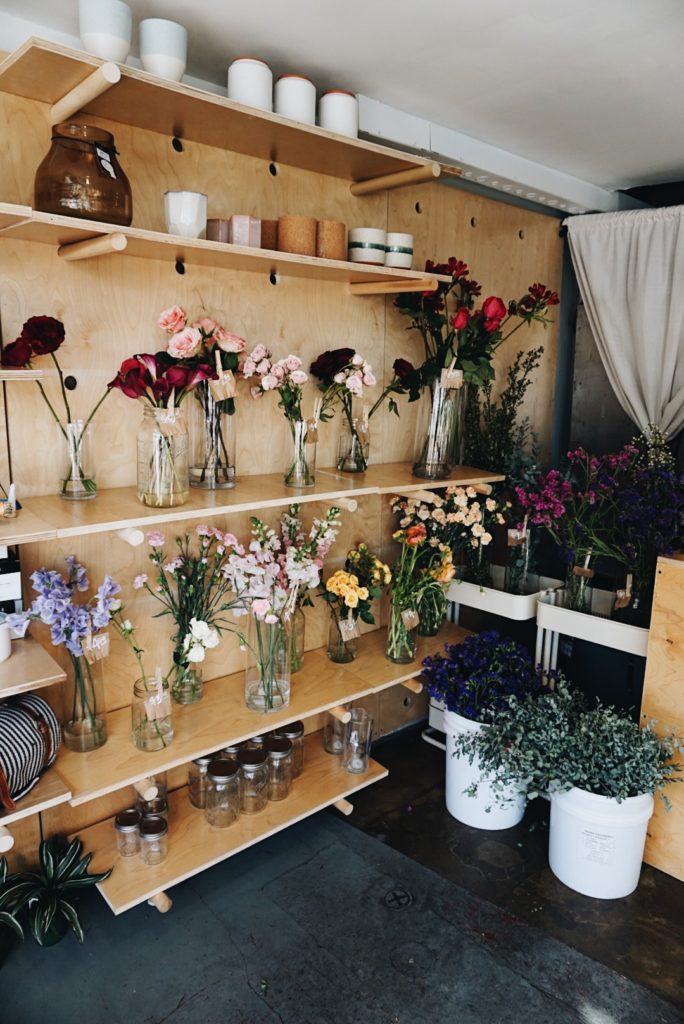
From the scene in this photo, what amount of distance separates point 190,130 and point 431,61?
0.69m

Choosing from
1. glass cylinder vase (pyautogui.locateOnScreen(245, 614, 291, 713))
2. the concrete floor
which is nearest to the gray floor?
the concrete floor

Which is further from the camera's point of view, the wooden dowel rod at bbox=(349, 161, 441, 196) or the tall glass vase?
the tall glass vase

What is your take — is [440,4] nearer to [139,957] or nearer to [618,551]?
[618,551]

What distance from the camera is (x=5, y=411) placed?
5.80 ft

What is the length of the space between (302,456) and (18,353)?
2.79 feet

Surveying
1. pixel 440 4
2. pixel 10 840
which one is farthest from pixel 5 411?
pixel 440 4

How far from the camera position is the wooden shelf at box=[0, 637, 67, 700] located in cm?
157

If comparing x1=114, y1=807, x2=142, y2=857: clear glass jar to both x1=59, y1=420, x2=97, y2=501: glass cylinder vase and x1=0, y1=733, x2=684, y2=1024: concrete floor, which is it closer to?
x1=0, y1=733, x2=684, y2=1024: concrete floor

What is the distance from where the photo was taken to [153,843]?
2.00 meters

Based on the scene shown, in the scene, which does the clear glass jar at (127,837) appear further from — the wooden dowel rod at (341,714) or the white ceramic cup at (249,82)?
the white ceramic cup at (249,82)

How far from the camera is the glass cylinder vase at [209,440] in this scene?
2.00 m

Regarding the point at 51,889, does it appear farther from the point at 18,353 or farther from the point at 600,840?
the point at 600,840

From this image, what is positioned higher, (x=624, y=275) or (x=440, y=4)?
(x=440, y=4)

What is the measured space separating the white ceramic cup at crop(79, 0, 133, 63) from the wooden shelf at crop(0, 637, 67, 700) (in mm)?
1345
